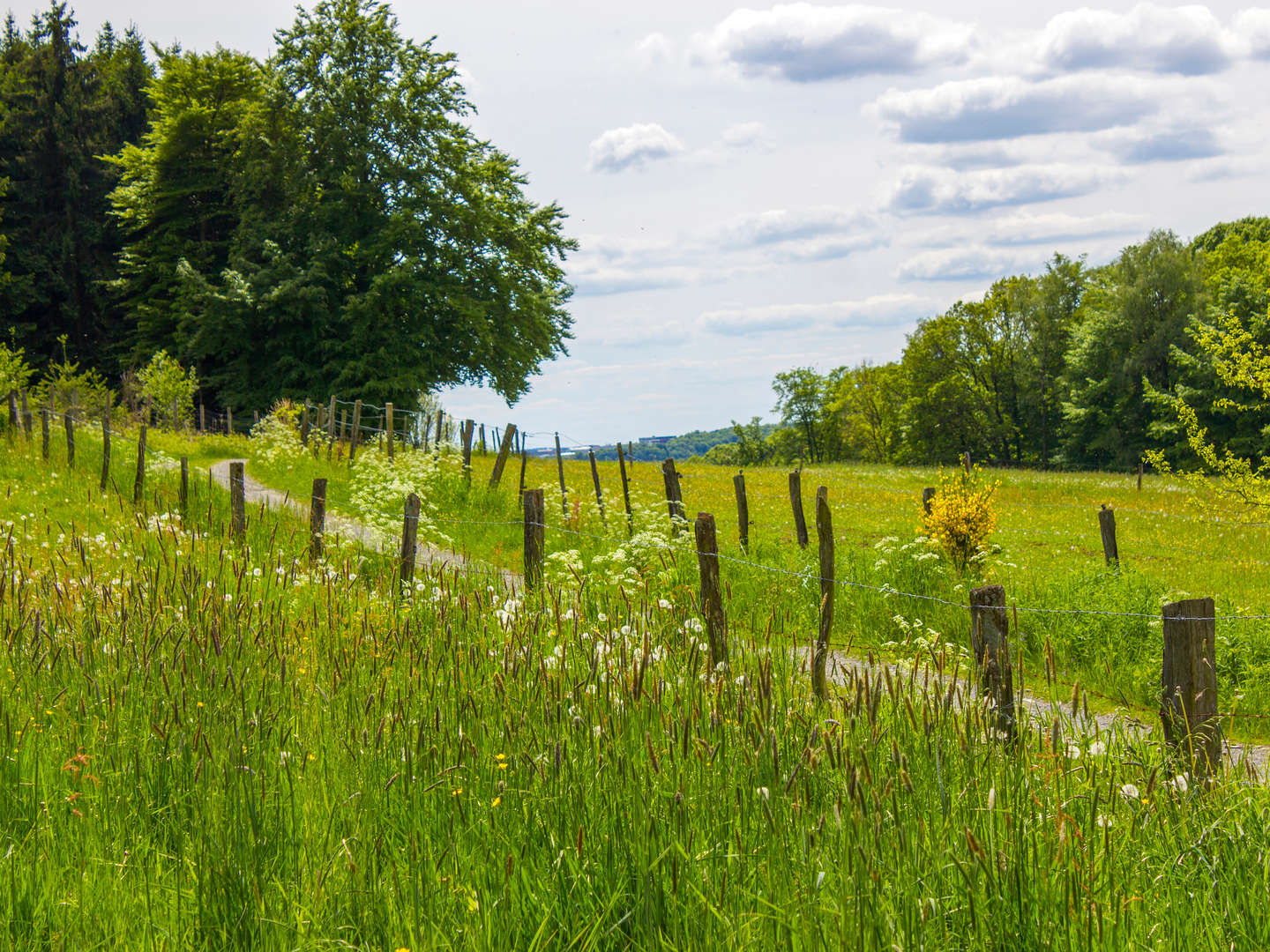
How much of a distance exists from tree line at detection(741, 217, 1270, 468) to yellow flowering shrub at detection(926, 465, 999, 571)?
93.7ft

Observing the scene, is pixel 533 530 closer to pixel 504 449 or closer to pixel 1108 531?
pixel 1108 531

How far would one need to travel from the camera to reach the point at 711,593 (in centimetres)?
609

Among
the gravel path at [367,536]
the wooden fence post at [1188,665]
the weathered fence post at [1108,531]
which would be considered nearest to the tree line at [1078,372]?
the weathered fence post at [1108,531]

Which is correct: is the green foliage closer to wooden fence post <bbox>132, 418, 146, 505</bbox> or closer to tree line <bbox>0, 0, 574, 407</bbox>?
tree line <bbox>0, 0, 574, 407</bbox>

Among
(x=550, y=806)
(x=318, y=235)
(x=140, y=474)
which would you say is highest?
(x=318, y=235)

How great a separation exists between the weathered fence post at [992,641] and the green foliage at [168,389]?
33.7 meters

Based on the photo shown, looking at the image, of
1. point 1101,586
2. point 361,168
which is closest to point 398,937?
point 1101,586

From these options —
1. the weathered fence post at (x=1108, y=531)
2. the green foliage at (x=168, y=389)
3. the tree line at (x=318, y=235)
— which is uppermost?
the tree line at (x=318, y=235)

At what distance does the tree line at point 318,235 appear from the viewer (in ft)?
120

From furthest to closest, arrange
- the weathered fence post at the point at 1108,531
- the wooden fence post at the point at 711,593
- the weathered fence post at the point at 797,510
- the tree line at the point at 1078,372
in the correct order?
the tree line at the point at 1078,372
the weathered fence post at the point at 797,510
the weathered fence post at the point at 1108,531
the wooden fence post at the point at 711,593

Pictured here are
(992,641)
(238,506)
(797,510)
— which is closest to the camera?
(992,641)

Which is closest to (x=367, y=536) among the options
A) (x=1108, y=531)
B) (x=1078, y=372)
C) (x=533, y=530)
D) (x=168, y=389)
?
(x=533, y=530)

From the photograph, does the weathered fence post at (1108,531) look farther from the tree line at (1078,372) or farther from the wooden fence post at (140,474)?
the tree line at (1078,372)

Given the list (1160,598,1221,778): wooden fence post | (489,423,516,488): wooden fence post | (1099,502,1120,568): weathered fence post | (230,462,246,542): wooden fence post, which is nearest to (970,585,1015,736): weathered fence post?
(1160,598,1221,778): wooden fence post
